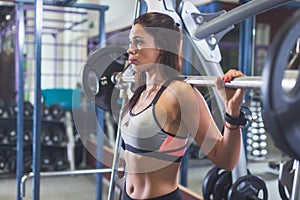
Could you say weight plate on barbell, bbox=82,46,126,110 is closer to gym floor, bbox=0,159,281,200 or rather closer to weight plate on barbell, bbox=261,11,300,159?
weight plate on barbell, bbox=261,11,300,159

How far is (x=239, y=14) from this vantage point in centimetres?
170

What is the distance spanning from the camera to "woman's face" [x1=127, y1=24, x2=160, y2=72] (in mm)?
1476

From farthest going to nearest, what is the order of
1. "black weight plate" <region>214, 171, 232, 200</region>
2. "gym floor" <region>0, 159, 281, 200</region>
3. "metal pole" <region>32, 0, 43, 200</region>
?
"gym floor" <region>0, 159, 281, 200</region>
"black weight plate" <region>214, 171, 232, 200</region>
"metal pole" <region>32, 0, 43, 200</region>

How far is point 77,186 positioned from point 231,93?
404 cm

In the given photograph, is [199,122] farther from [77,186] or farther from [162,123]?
[77,186]

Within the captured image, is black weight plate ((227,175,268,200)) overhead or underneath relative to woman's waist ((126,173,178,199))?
underneath

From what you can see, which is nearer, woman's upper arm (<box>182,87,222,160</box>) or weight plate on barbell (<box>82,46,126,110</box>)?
woman's upper arm (<box>182,87,222,160</box>)

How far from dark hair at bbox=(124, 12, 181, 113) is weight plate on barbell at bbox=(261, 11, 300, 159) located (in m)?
0.75

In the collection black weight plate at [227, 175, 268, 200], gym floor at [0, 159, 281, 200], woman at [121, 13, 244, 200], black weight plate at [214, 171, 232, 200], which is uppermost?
woman at [121, 13, 244, 200]

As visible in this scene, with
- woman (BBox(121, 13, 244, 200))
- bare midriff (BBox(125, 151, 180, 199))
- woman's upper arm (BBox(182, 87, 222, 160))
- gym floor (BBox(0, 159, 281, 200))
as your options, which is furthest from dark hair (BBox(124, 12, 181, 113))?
gym floor (BBox(0, 159, 281, 200))

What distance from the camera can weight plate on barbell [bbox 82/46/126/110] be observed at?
7.64ft

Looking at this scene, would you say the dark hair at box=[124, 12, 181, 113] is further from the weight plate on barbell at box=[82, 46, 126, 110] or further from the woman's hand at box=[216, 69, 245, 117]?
the weight plate on barbell at box=[82, 46, 126, 110]

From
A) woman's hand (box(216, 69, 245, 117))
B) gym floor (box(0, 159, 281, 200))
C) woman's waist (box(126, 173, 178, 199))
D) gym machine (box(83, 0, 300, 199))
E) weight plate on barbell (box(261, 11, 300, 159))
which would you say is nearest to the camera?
weight plate on barbell (box(261, 11, 300, 159))

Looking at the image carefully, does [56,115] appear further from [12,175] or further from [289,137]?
[289,137]
